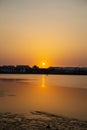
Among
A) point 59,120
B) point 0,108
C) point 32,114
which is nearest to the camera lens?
point 59,120

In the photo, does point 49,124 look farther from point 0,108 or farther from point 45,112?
point 0,108

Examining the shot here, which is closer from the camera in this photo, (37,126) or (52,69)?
(37,126)

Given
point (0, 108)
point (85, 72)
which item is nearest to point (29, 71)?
point (85, 72)

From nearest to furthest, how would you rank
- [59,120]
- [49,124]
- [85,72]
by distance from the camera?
1. [49,124]
2. [59,120]
3. [85,72]

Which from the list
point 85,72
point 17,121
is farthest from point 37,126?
point 85,72

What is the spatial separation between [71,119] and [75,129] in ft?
6.70

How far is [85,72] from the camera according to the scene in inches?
3196

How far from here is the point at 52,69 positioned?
9112 centimetres

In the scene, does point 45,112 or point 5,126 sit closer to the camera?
point 5,126

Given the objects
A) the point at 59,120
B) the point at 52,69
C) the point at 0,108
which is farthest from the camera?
the point at 52,69

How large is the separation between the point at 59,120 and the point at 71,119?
0.64 meters

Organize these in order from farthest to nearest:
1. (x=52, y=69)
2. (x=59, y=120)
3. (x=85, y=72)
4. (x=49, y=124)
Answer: (x=52, y=69), (x=85, y=72), (x=59, y=120), (x=49, y=124)

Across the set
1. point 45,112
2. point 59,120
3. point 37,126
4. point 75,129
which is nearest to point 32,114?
point 45,112

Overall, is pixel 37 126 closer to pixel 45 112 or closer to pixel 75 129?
pixel 75 129
